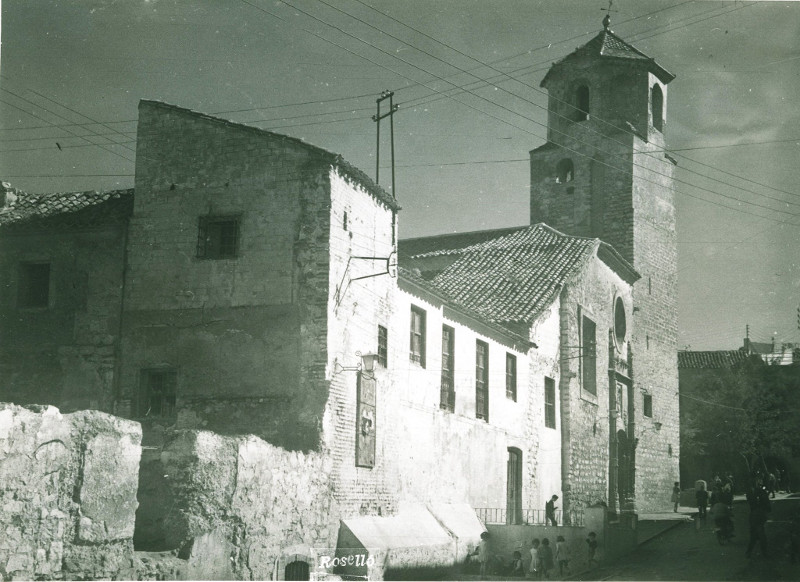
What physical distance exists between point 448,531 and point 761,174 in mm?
9608

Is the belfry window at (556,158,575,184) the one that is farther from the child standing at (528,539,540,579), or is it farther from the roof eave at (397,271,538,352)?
the child standing at (528,539,540,579)

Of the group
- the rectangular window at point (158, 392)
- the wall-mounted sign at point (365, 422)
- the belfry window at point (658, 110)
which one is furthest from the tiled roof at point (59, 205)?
the belfry window at point (658, 110)

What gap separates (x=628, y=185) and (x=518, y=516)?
1599cm

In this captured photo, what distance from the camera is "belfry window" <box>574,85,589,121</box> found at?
3541 centimetres

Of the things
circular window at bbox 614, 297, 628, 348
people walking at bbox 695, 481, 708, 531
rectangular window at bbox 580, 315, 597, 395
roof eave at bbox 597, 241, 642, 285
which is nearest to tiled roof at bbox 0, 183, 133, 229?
rectangular window at bbox 580, 315, 597, 395

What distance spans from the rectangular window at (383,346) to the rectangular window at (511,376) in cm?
678

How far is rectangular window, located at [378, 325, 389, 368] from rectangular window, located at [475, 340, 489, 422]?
187 inches

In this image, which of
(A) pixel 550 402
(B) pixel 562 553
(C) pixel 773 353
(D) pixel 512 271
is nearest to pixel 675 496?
(A) pixel 550 402

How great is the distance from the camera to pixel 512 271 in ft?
91.1

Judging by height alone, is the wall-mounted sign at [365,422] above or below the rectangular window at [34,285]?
below

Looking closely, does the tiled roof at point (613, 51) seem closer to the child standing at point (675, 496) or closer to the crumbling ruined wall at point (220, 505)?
the child standing at point (675, 496)

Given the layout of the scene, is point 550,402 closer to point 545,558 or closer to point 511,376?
point 511,376

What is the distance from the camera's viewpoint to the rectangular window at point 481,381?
21406mm

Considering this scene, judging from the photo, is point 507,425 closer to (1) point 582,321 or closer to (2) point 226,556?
(1) point 582,321
